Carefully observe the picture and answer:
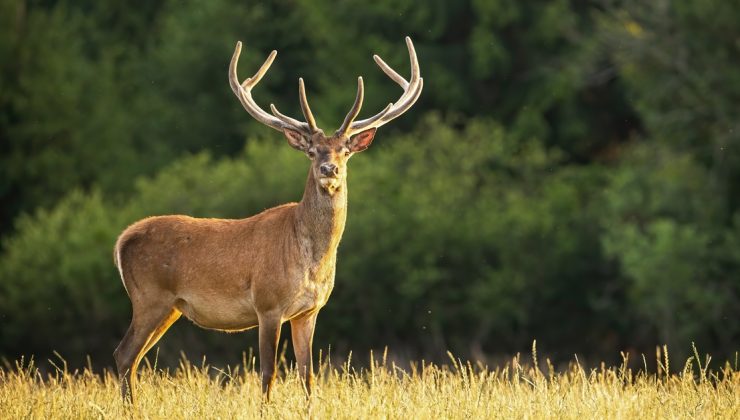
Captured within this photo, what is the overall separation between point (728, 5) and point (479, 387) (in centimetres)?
1881

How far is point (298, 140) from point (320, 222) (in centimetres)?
53

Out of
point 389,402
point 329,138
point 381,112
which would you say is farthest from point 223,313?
point 381,112

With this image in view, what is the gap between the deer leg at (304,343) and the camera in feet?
30.5

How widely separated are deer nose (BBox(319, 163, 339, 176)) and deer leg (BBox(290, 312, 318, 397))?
935mm

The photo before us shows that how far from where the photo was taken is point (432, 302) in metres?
28.7

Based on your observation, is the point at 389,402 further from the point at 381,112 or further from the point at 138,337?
the point at 381,112

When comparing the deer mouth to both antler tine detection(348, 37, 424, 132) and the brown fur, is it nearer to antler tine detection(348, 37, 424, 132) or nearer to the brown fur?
the brown fur

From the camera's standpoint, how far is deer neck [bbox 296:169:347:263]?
30.1ft

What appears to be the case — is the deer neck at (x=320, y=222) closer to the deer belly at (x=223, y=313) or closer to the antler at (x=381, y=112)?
the antler at (x=381, y=112)

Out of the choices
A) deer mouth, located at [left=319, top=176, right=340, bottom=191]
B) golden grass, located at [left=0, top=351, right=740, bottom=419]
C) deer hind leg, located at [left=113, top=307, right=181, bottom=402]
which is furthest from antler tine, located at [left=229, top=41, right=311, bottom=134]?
golden grass, located at [left=0, top=351, right=740, bottom=419]

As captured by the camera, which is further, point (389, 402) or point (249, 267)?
point (249, 267)

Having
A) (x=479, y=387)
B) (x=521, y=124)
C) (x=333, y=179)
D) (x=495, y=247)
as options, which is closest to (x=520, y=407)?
(x=479, y=387)

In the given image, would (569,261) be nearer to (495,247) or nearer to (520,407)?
(495,247)

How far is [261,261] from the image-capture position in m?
9.27
